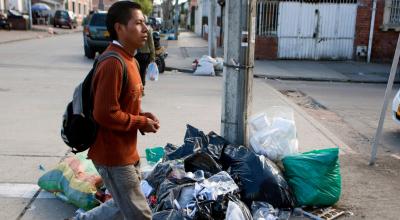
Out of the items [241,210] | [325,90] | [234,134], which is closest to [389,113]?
[325,90]

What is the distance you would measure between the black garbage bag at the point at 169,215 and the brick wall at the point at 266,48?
1502 centimetres

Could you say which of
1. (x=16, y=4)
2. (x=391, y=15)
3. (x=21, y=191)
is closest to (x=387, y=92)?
(x=21, y=191)

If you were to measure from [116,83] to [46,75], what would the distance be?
1029 centimetres

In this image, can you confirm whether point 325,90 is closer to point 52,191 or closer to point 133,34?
point 52,191

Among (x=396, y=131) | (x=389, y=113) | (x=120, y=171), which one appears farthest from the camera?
(x=389, y=113)

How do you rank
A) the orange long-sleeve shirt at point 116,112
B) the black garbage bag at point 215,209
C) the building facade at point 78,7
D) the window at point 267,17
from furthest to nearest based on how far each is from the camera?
the building facade at point 78,7 < the window at point 267,17 < the black garbage bag at point 215,209 < the orange long-sleeve shirt at point 116,112

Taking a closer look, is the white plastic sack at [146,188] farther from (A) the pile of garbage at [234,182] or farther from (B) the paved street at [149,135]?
(B) the paved street at [149,135]

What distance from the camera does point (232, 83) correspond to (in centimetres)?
445

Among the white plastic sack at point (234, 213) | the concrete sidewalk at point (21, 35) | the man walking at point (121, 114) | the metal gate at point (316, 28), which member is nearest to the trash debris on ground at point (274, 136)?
the white plastic sack at point (234, 213)

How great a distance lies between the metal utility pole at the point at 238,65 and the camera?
4348 millimetres

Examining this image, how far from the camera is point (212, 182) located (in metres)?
3.73

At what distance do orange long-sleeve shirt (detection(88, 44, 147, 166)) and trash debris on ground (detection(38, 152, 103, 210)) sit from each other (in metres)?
1.28

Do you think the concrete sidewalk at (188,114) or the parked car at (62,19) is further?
the parked car at (62,19)

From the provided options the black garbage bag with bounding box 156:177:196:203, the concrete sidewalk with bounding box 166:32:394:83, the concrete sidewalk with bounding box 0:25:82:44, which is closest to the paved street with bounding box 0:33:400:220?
the black garbage bag with bounding box 156:177:196:203
